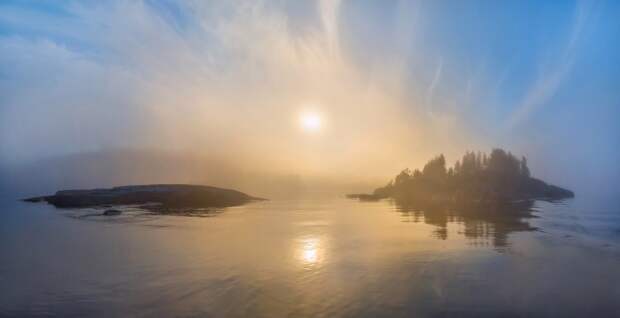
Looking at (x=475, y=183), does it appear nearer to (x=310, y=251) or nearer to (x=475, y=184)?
(x=475, y=184)

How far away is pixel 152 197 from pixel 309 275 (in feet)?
424

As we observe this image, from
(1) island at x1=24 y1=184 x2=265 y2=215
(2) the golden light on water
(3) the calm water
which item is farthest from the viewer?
(1) island at x1=24 y1=184 x2=265 y2=215

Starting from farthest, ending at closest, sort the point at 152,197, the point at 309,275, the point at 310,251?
the point at 152,197 < the point at 310,251 < the point at 309,275

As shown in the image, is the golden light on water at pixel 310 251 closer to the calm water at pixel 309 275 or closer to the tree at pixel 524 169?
the calm water at pixel 309 275

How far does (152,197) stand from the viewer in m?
140

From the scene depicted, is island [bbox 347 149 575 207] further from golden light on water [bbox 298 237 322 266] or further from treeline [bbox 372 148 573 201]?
golden light on water [bbox 298 237 322 266]

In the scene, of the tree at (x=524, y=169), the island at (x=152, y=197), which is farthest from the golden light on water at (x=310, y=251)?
the tree at (x=524, y=169)

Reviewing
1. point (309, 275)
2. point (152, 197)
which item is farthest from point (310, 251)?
point (152, 197)

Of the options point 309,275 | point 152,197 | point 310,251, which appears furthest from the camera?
point 152,197

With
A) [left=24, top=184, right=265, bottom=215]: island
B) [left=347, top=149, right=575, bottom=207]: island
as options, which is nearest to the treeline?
[left=347, top=149, right=575, bottom=207]: island

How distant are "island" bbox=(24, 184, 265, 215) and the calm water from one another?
8309 centimetres

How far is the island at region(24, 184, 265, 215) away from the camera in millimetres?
122213

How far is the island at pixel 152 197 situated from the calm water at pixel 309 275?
273ft

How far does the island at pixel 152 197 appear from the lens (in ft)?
401
